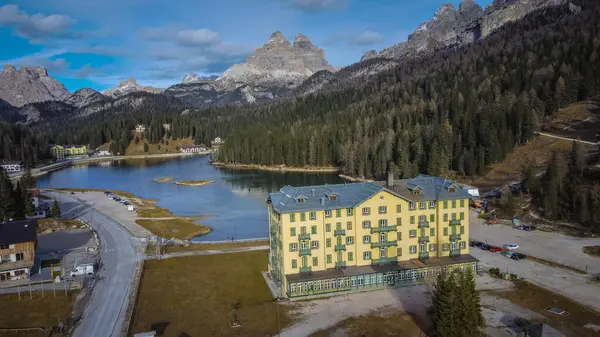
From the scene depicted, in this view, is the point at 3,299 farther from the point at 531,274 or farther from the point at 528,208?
the point at 528,208

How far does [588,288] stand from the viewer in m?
41.9

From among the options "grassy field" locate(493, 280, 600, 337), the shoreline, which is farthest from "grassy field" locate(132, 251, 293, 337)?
the shoreline

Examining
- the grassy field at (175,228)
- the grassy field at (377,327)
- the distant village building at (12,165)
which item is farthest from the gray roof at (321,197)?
the distant village building at (12,165)

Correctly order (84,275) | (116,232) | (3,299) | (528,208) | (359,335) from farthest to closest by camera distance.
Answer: (528,208), (116,232), (84,275), (3,299), (359,335)

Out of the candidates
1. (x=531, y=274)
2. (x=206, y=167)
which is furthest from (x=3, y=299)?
(x=206, y=167)

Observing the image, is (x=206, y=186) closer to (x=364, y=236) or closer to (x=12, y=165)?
(x=364, y=236)

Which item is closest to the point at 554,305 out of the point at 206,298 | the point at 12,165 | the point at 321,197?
the point at 321,197

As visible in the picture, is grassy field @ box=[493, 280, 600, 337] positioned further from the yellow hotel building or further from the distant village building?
the distant village building

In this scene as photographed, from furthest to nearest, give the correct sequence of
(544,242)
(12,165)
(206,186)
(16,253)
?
(12,165), (206,186), (544,242), (16,253)

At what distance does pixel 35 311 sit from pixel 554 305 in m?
44.0

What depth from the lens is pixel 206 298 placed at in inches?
1634

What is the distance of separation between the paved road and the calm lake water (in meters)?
12.8

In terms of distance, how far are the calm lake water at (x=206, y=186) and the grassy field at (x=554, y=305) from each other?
36123 mm

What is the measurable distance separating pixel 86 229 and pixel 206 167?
9892 centimetres
